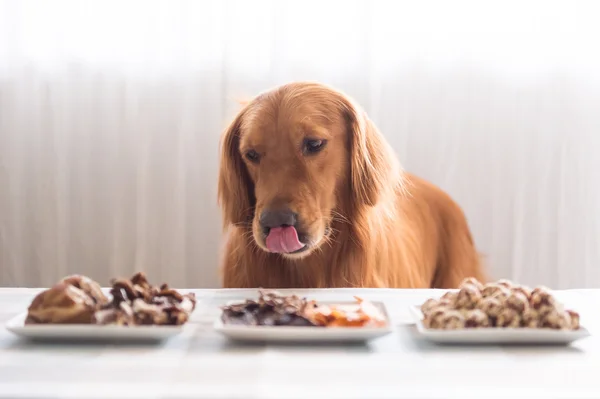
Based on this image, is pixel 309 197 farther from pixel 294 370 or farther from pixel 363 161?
pixel 294 370

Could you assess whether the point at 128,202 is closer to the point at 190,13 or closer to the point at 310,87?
the point at 190,13

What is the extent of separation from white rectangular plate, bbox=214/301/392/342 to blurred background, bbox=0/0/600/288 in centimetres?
167

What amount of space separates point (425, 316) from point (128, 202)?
183cm

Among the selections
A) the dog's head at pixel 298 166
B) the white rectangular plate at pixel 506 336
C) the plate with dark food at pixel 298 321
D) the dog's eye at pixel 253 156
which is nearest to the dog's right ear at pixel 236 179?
the dog's head at pixel 298 166

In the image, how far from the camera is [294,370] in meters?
0.71

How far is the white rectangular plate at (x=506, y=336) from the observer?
789 millimetres

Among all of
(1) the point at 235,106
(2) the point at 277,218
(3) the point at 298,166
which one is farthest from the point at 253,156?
(1) the point at 235,106

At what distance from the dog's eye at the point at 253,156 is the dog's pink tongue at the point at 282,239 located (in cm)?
23

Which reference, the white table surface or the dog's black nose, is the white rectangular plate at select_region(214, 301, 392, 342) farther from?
the dog's black nose

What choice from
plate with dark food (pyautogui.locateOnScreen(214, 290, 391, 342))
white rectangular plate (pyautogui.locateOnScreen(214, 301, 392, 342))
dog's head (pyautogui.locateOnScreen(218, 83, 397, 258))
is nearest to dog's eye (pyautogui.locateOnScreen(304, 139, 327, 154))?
dog's head (pyautogui.locateOnScreen(218, 83, 397, 258))

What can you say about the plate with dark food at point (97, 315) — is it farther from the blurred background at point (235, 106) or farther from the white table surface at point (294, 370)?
the blurred background at point (235, 106)

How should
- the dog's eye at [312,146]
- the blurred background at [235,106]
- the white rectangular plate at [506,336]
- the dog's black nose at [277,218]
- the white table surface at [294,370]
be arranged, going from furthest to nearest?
the blurred background at [235,106], the dog's eye at [312,146], the dog's black nose at [277,218], the white rectangular plate at [506,336], the white table surface at [294,370]

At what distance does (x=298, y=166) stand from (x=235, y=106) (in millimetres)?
892

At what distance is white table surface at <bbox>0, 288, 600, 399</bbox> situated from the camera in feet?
2.13
